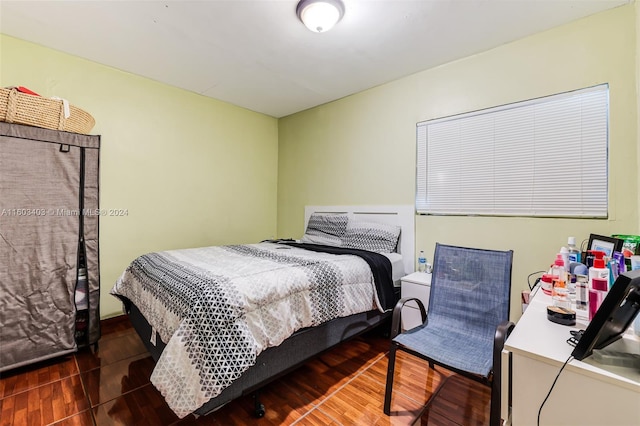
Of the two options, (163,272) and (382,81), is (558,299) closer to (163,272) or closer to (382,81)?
(163,272)

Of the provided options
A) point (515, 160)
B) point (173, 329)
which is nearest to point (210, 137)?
point (173, 329)

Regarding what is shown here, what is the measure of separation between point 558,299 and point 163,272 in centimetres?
221

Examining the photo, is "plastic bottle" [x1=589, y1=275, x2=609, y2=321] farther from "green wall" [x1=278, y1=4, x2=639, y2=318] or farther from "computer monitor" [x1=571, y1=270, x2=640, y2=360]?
"green wall" [x1=278, y1=4, x2=639, y2=318]

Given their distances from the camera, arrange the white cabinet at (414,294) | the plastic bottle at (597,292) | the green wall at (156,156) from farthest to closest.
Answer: the green wall at (156,156) < the white cabinet at (414,294) < the plastic bottle at (597,292)

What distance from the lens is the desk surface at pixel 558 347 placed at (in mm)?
799

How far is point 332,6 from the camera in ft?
6.30

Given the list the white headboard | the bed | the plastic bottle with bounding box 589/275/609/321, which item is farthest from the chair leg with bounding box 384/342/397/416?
→ the white headboard

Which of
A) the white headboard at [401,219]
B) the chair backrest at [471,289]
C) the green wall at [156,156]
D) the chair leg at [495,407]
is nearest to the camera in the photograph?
the chair leg at [495,407]

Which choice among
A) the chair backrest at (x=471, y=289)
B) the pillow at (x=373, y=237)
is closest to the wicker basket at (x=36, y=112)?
the pillow at (x=373, y=237)

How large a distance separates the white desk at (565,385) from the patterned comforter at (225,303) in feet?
3.64

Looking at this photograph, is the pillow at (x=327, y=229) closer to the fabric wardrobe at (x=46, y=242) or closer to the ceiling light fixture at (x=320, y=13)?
the ceiling light fixture at (x=320, y=13)

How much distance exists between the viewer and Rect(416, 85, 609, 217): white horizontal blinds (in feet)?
6.76

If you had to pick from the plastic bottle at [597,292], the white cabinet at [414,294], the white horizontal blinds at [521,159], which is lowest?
the white cabinet at [414,294]

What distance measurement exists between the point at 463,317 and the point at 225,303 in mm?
1547
